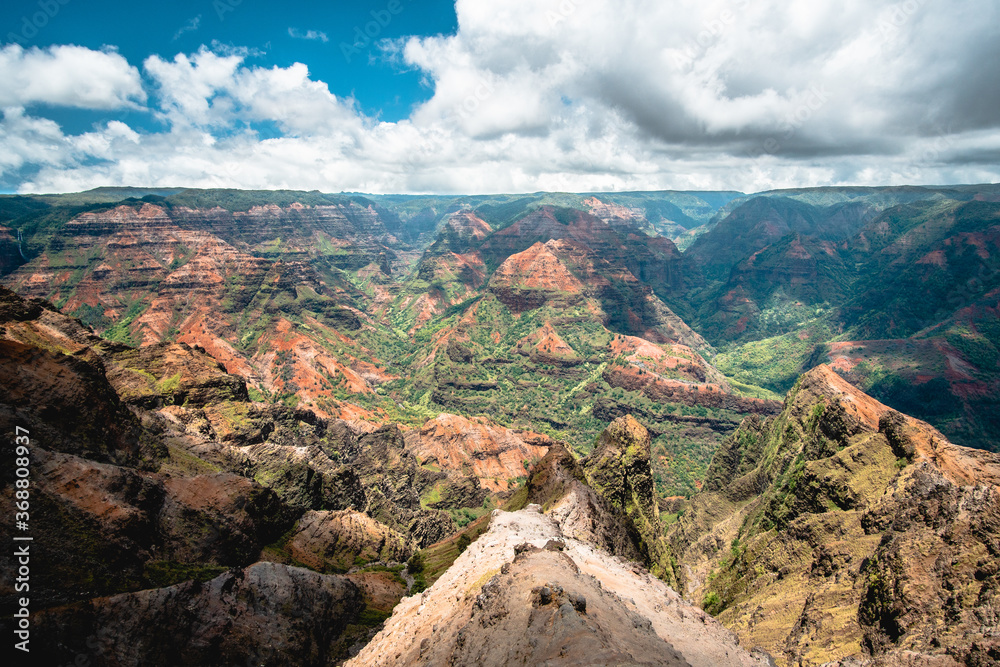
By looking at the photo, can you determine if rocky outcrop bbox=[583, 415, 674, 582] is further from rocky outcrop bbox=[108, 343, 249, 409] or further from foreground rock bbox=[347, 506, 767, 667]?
rocky outcrop bbox=[108, 343, 249, 409]

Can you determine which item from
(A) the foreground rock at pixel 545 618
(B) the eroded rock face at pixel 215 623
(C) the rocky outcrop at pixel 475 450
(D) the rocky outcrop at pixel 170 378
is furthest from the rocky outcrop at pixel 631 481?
(D) the rocky outcrop at pixel 170 378

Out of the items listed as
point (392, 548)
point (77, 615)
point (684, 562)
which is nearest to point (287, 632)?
point (77, 615)

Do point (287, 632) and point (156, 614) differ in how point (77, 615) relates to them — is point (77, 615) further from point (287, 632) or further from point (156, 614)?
point (287, 632)

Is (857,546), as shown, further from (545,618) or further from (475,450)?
(475,450)

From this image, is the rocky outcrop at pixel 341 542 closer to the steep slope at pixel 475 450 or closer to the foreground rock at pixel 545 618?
the foreground rock at pixel 545 618

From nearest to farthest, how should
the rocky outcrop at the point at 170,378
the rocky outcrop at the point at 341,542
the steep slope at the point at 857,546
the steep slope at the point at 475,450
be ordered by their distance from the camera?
the steep slope at the point at 857,546 < the rocky outcrop at the point at 341,542 < the rocky outcrop at the point at 170,378 < the steep slope at the point at 475,450

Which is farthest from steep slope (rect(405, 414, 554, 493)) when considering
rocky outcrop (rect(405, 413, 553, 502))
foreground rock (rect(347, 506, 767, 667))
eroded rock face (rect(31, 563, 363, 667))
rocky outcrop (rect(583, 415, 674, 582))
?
eroded rock face (rect(31, 563, 363, 667))

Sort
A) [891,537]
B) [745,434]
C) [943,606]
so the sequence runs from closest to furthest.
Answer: [943,606]
[891,537]
[745,434]
